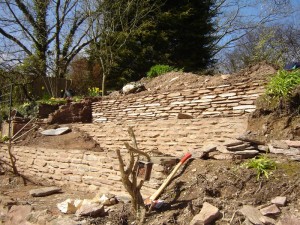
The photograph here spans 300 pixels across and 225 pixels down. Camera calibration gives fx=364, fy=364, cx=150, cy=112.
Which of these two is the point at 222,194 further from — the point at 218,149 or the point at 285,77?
the point at 285,77

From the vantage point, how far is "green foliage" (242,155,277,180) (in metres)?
4.03

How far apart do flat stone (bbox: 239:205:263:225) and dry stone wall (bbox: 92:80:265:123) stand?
10.2ft

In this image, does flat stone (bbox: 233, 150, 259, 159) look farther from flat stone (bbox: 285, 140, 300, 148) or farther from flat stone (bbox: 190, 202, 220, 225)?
flat stone (bbox: 190, 202, 220, 225)

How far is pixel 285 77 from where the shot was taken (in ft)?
18.5

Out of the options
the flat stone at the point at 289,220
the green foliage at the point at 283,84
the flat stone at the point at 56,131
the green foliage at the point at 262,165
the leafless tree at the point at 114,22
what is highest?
the leafless tree at the point at 114,22

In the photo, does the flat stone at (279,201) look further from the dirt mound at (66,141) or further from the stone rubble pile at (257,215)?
the dirt mound at (66,141)

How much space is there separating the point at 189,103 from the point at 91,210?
13.4ft

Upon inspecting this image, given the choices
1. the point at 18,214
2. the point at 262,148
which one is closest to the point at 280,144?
the point at 262,148

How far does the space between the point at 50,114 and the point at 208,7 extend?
10221mm

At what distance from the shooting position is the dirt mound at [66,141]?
807cm

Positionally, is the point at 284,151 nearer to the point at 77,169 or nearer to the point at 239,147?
the point at 239,147

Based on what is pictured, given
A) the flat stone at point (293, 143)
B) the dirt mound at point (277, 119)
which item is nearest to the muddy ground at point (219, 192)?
the flat stone at point (293, 143)

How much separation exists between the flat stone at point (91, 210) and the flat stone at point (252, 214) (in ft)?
5.31

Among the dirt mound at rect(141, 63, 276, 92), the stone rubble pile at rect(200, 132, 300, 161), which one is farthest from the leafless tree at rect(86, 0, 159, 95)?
the stone rubble pile at rect(200, 132, 300, 161)
